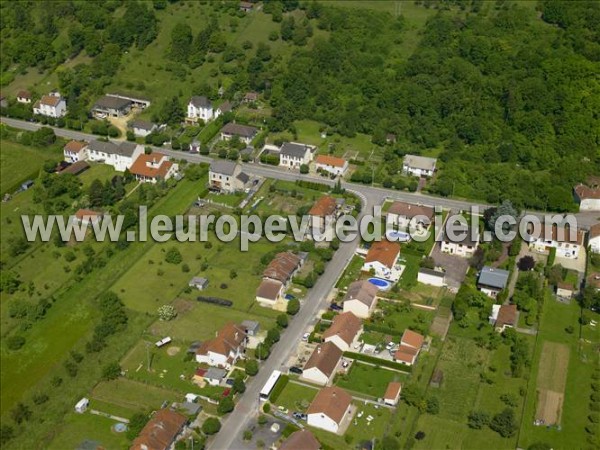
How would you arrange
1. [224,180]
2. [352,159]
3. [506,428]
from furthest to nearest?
[352,159] < [224,180] < [506,428]

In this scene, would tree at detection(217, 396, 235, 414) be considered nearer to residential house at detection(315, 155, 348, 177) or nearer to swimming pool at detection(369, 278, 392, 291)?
swimming pool at detection(369, 278, 392, 291)

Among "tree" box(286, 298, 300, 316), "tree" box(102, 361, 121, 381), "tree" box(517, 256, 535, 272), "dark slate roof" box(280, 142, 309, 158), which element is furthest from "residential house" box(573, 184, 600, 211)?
"tree" box(102, 361, 121, 381)

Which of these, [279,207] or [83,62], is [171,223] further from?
[83,62]

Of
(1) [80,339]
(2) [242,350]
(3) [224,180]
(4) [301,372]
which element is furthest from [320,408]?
(3) [224,180]

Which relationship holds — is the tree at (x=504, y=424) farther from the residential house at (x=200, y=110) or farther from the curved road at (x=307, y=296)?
the residential house at (x=200, y=110)

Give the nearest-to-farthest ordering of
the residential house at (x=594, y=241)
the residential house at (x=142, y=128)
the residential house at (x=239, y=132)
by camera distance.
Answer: the residential house at (x=594, y=241) → the residential house at (x=239, y=132) → the residential house at (x=142, y=128)

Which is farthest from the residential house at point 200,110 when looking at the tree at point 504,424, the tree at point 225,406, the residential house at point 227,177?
the tree at point 504,424

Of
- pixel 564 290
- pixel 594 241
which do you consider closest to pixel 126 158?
pixel 564 290

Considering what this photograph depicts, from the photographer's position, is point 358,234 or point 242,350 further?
point 358,234
